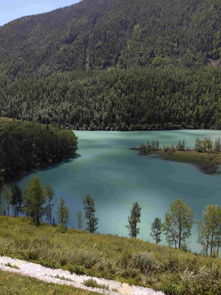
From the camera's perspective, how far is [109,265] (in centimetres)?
2253

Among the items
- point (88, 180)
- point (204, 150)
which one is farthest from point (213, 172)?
point (88, 180)

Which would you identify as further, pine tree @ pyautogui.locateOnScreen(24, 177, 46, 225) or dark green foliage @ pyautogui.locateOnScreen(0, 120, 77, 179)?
dark green foliage @ pyautogui.locateOnScreen(0, 120, 77, 179)

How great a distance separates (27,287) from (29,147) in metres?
121

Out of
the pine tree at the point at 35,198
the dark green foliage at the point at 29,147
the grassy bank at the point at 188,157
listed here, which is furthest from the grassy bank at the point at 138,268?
the grassy bank at the point at 188,157

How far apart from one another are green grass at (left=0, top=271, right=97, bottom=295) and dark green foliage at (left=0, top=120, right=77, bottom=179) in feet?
325

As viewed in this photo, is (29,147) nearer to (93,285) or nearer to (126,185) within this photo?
(126,185)

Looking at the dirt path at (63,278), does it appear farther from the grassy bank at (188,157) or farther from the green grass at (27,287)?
the grassy bank at (188,157)

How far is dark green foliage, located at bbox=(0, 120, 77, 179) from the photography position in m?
119

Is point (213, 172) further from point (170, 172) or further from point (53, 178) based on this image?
point (53, 178)

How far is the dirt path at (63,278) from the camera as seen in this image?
18.9m

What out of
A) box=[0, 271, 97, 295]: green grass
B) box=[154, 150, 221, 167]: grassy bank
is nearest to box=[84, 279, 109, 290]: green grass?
box=[0, 271, 97, 295]: green grass

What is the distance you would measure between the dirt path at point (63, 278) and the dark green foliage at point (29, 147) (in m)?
95.8

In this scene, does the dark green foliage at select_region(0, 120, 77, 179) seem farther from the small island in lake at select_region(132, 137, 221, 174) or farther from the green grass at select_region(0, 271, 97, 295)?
the green grass at select_region(0, 271, 97, 295)

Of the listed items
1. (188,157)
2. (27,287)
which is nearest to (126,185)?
(188,157)
